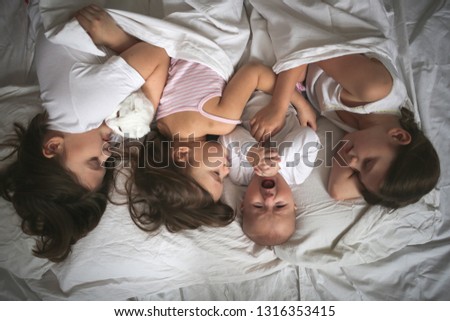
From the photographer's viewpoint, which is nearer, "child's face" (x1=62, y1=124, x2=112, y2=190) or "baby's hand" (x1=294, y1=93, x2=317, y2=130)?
"child's face" (x1=62, y1=124, x2=112, y2=190)

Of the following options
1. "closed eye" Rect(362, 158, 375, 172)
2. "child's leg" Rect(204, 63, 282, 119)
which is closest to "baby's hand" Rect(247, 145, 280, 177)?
"child's leg" Rect(204, 63, 282, 119)

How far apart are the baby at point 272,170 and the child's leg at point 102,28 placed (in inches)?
14.0

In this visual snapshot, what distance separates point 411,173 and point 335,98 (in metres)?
0.26

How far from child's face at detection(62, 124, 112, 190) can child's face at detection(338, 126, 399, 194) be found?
619 mm

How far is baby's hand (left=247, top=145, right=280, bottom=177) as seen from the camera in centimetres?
94

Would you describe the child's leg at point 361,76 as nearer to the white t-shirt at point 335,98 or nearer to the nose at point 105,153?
the white t-shirt at point 335,98

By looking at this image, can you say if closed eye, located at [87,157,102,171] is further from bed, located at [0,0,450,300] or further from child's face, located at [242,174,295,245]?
child's face, located at [242,174,295,245]

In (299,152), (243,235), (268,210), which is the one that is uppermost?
(299,152)

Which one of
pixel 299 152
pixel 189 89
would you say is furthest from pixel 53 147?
pixel 299 152

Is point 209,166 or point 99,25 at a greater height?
point 99,25

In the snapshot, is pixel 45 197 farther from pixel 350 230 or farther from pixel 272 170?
pixel 350 230

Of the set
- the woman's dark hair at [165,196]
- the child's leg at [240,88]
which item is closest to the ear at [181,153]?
the woman's dark hair at [165,196]

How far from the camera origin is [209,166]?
0.97 meters
